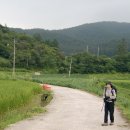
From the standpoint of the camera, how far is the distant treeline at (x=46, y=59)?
315ft

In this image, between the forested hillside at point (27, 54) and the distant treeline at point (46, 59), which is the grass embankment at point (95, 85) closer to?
the forested hillside at point (27, 54)

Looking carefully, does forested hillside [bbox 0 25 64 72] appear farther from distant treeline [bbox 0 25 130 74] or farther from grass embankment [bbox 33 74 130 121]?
grass embankment [bbox 33 74 130 121]

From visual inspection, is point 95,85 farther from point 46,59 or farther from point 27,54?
point 46,59

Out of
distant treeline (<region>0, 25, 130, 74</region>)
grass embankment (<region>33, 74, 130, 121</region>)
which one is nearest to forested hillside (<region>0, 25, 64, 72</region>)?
distant treeline (<region>0, 25, 130, 74</region>)

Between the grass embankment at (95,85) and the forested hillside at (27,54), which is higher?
the forested hillside at (27,54)

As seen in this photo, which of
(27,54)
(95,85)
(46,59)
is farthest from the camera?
(46,59)

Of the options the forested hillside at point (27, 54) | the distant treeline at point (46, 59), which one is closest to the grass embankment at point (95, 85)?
the forested hillside at point (27, 54)

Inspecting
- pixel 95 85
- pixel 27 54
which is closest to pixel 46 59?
pixel 27 54

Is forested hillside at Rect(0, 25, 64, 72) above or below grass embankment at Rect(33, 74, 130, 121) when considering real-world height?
above

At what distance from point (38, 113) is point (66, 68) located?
8171 centimetres

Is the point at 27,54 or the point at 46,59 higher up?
the point at 27,54

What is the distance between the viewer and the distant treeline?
96.1 metres

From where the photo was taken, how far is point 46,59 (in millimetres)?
98375

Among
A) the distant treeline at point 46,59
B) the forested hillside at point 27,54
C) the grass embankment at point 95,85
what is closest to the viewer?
the grass embankment at point 95,85
